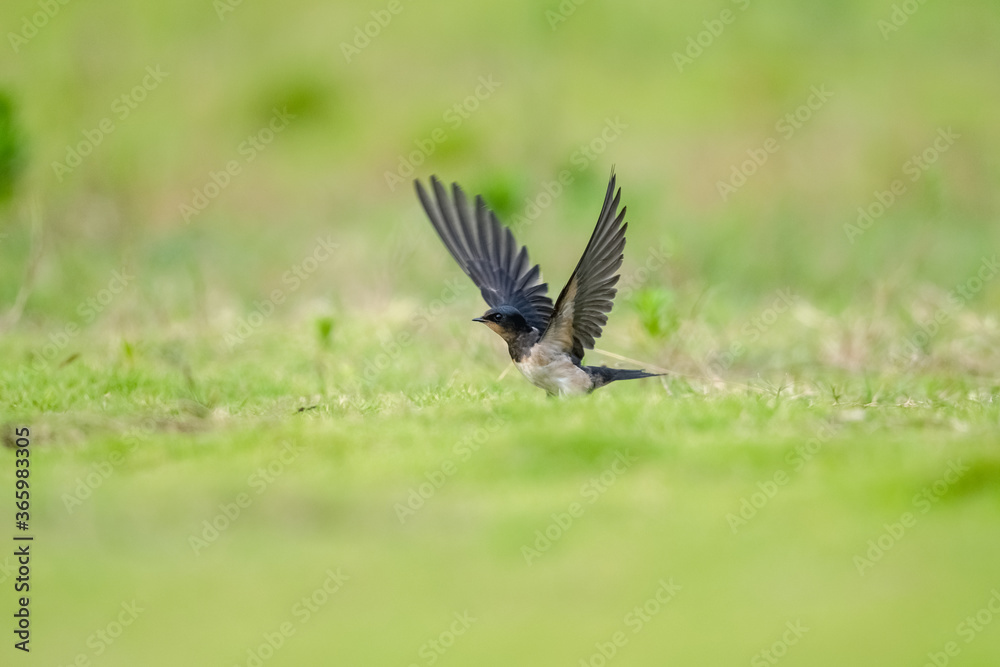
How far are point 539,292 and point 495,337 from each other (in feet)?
4.92

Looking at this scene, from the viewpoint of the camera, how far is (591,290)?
185 inches

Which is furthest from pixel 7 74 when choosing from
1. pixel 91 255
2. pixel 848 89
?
pixel 848 89

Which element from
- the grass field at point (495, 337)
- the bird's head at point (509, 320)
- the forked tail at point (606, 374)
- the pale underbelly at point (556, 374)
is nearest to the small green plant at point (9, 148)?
the grass field at point (495, 337)

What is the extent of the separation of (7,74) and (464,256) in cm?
751

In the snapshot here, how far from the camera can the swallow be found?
4535 mm

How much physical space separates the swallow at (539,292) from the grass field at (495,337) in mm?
312

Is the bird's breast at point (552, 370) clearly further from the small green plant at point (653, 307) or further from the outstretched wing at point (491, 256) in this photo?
the small green plant at point (653, 307)

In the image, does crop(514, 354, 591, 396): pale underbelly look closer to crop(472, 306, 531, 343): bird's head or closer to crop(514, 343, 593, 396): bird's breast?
crop(514, 343, 593, 396): bird's breast

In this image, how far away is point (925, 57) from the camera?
1174 centimetres

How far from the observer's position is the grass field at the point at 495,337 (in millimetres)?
2904

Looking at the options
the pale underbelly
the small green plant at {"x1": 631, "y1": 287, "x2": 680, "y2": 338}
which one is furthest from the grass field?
the pale underbelly

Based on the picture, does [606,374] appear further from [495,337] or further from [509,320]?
[495,337]

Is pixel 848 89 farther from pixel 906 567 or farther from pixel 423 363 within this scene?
pixel 906 567

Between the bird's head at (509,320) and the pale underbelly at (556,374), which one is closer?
the pale underbelly at (556,374)
